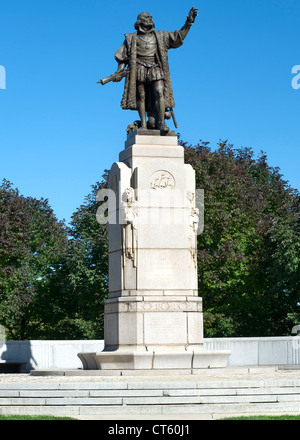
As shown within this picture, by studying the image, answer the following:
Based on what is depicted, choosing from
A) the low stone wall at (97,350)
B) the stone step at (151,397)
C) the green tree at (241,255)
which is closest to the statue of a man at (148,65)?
the stone step at (151,397)

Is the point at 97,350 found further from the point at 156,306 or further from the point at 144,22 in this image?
the point at 144,22

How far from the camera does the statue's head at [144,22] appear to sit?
77.7 feet

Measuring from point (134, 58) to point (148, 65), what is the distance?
0.45m

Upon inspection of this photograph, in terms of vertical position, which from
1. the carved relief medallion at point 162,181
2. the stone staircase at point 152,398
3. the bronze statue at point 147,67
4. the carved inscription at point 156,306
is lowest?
the stone staircase at point 152,398

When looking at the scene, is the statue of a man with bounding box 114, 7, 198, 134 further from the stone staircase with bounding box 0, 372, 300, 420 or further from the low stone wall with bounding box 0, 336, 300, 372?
the low stone wall with bounding box 0, 336, 300, 372

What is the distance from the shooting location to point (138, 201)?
22.1 meters

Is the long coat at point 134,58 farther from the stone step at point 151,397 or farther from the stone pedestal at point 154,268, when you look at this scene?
the stone step at point 151,397

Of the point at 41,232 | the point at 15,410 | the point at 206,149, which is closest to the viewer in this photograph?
the point at 15,410

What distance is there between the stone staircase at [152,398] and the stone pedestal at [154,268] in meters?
4.13

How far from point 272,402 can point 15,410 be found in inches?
194
